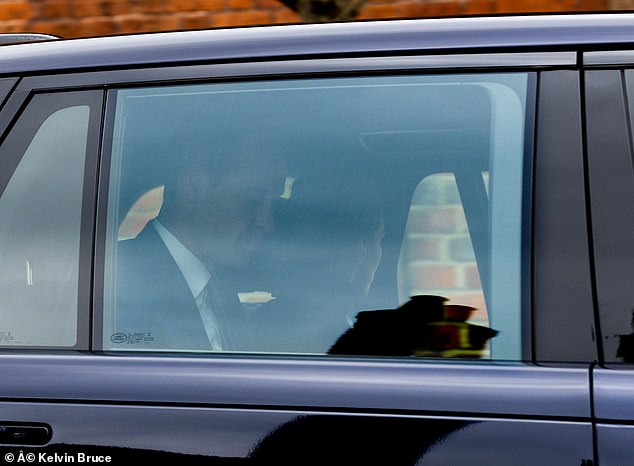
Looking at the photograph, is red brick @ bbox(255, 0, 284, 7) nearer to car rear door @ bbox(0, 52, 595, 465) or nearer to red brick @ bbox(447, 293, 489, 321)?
car rear door @ bbox(0, 52, 595, 465)

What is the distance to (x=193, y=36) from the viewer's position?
1.98 m

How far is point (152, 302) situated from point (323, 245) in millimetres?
321

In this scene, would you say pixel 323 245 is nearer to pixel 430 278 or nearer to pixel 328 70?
pixel 430 278

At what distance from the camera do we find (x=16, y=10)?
4.62 metres

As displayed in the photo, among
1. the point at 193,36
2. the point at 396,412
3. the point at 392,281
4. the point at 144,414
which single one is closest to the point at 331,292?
the point at 392,281

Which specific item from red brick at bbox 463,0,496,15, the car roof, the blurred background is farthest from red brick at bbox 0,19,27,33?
the car roof

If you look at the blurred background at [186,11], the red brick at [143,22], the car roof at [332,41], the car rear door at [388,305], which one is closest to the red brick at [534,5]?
the blurred background at [186,11]

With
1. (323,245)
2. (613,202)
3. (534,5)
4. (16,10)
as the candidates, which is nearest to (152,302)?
(323,245)

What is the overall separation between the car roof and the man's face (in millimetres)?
209

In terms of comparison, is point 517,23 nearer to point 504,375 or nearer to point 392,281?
point 392,281

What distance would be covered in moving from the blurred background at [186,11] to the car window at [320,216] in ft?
7.64

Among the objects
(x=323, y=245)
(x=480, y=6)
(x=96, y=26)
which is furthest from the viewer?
(x=96, y=26)

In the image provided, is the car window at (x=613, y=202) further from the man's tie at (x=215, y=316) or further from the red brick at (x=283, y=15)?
the red brick at (x=283, y=15)

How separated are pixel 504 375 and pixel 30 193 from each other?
35.7 inches
